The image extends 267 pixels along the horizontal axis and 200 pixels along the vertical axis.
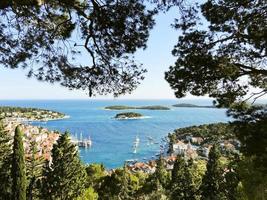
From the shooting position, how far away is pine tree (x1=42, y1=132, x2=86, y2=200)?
1798cm

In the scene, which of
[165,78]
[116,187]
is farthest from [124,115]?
[165,78]

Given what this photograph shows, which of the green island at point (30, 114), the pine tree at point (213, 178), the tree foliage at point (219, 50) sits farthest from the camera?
the green island at point (30, 114)

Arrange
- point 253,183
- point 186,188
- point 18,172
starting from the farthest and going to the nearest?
point 186,188 → point 18,172 → point 253,183

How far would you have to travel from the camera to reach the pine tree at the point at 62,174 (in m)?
18.0

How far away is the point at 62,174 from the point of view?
1794cm

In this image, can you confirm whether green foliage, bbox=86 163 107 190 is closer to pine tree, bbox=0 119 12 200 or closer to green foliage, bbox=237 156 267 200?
pine tree, bbox=0 119 12 200

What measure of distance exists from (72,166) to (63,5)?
575 inches

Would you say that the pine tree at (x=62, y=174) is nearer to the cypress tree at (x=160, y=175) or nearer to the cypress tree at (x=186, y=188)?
the cypress tree at (x=186, y=188)

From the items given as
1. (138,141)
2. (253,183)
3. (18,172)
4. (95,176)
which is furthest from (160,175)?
(138,141)

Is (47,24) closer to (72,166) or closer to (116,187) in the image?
(72,166)

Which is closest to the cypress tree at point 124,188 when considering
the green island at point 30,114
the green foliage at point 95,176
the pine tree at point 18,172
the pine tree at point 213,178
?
the green foliage at point 95,176

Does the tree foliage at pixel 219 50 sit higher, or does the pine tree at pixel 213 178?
the tree foliage at pixel 219 50

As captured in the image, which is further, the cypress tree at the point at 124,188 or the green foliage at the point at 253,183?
the cypress tree at the point at 124,188

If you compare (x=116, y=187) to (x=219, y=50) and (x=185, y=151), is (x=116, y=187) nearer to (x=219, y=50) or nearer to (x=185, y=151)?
(x=219, y=50)
